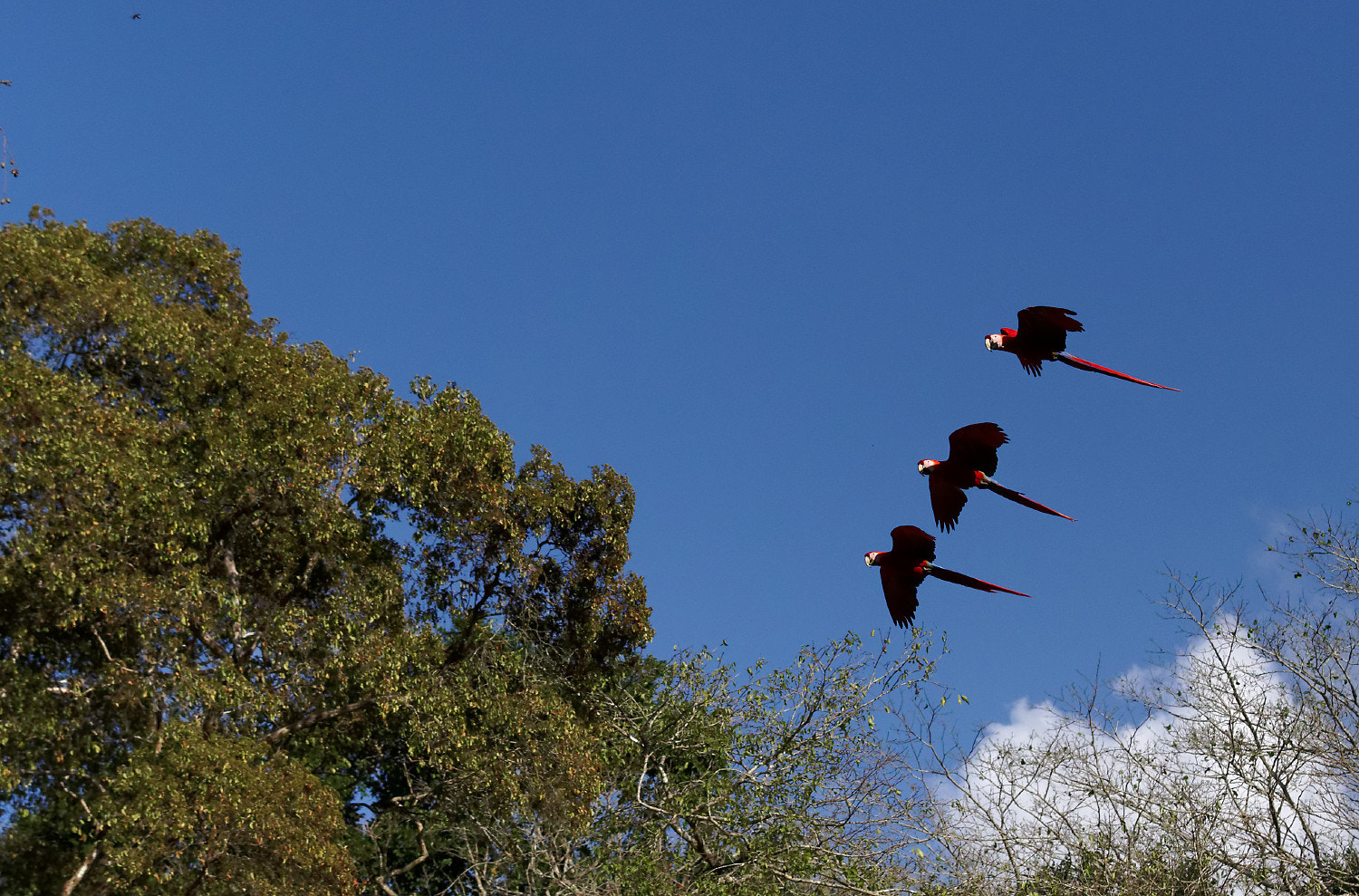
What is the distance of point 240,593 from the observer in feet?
40.4

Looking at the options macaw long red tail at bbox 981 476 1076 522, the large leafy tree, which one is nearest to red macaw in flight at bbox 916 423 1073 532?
macaw long red tail at bbox 981 476 1076 522

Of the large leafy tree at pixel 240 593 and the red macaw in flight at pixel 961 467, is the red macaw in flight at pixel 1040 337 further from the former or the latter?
the large leafy tree at pixel 240 593

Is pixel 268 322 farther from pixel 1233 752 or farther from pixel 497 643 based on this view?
pixel 1233 752

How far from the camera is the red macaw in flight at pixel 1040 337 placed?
4.86 metres

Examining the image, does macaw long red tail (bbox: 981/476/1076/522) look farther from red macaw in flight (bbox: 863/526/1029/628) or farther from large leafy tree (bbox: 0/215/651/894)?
large leafy tree (bbox: 0/215/651/894)

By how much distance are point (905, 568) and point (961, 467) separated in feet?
1.86

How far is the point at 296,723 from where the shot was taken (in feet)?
40.6

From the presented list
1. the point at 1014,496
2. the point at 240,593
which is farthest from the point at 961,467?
the point at 240,593

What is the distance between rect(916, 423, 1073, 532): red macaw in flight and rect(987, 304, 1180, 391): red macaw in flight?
13.8 inches

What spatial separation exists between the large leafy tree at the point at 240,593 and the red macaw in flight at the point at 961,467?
7713 mm

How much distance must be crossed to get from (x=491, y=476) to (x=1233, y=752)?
27.0 ft

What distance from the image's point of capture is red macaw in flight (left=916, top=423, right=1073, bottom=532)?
16.8 ft

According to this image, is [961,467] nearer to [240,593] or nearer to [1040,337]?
[1040,337]

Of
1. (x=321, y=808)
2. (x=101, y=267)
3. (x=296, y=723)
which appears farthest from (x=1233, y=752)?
(x=101, y=267)
